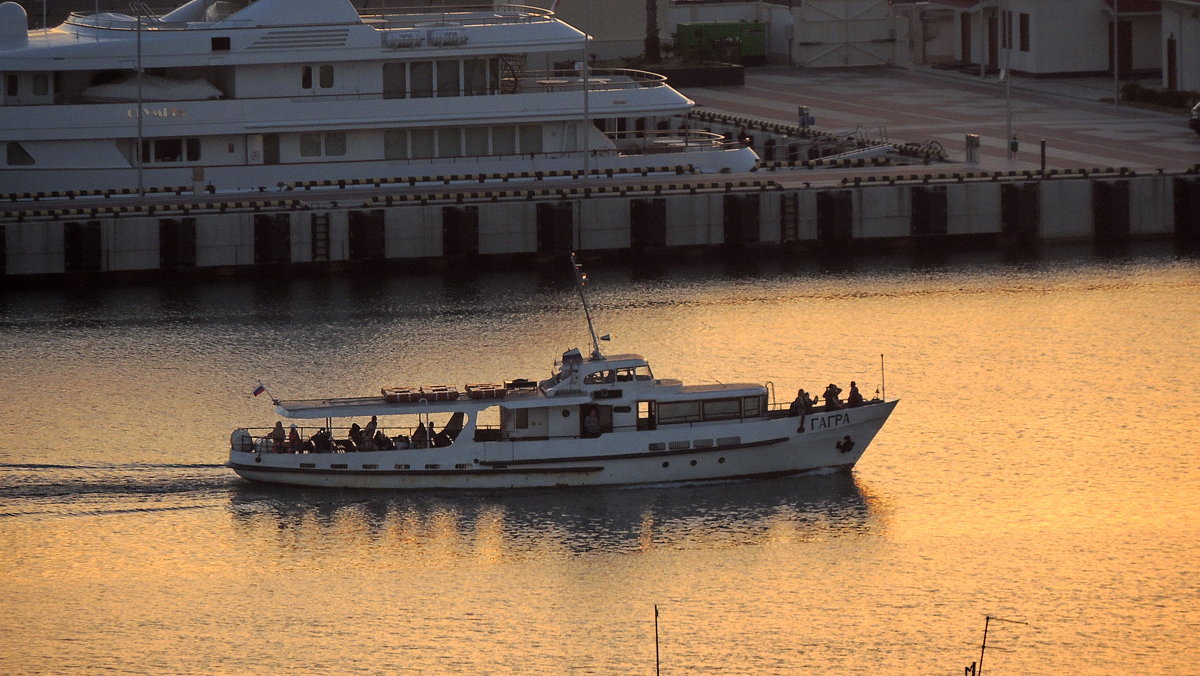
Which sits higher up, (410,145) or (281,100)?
(281,100)

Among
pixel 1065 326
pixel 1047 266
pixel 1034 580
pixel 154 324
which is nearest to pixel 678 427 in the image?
pixel 1034 580

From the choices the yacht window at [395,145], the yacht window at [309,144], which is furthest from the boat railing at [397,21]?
the yacht window at [309,144]

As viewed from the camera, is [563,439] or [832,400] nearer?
[563,439]

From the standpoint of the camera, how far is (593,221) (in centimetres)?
7575

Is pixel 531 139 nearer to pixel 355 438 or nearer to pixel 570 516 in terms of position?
pixel 355 438

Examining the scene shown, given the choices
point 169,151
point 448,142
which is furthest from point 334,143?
point 169,151

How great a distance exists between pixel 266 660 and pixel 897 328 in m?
28.2

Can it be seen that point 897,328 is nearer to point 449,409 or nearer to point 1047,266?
point 1047,266

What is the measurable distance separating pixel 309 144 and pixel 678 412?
3236cm

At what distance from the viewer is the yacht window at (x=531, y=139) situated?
79.5 meters

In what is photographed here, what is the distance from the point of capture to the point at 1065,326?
63.1 m

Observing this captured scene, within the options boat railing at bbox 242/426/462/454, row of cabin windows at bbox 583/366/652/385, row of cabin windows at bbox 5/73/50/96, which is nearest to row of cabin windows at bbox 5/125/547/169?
row of cabin windows at bbox 5/73/50/96

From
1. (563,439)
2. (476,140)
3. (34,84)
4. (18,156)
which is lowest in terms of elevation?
(563,439)

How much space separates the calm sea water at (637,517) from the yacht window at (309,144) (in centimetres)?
1178
